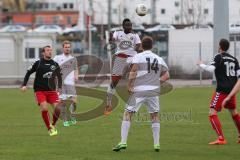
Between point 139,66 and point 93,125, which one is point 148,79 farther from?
point 93,125

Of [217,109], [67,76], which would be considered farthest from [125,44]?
[217,109]

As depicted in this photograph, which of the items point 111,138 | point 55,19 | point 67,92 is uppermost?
point 55,19

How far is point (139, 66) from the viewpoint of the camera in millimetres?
14234

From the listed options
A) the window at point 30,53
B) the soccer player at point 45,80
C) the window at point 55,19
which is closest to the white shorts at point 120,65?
the soccer player at point 45,80

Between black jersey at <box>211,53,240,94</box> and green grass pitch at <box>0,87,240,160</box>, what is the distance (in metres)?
1.24

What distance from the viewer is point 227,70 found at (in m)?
15.4

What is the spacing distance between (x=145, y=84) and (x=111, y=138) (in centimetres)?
268

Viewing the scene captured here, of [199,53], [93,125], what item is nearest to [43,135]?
[93,125]

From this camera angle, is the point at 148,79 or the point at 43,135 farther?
the point at 43,135

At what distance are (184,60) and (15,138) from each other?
26456mm

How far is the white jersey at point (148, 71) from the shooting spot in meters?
14.2

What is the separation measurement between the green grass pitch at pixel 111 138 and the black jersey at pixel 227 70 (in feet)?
4.07

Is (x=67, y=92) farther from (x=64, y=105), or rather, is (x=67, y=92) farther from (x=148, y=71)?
(x=148, y=71)

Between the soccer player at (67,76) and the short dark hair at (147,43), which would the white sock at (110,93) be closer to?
the soccer player at (67,76)
